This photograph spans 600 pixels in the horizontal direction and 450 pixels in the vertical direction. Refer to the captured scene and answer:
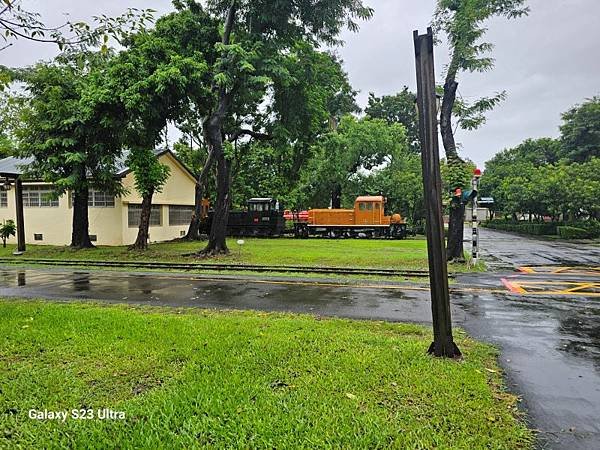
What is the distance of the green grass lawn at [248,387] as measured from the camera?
3.09m

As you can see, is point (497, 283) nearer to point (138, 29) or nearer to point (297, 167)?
point (138, 29)

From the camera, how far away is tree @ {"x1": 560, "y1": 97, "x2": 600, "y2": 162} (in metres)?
41.9

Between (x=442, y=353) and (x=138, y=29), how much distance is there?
5134 mm

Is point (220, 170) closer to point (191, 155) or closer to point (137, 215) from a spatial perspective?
point (137, 215)

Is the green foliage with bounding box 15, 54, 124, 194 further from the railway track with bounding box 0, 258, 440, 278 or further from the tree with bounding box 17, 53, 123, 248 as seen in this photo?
the railway track with bounding box 0, 258, 440, 278

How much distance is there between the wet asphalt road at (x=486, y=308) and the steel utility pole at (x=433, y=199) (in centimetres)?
77

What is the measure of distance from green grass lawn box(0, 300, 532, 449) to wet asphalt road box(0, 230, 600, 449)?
0.37 metres

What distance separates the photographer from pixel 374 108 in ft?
176

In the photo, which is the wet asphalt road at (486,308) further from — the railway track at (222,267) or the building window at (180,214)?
the building window at (180,214)

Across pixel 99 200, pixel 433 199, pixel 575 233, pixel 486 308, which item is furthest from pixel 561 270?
pixel 575 233

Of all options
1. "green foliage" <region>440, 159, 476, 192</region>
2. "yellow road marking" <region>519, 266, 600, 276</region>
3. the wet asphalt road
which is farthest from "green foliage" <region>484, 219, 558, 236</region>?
the wet asphalt road

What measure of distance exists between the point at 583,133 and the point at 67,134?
151 ft

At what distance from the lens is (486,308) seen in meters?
7.86

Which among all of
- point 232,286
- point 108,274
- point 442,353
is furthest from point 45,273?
point 442,353
